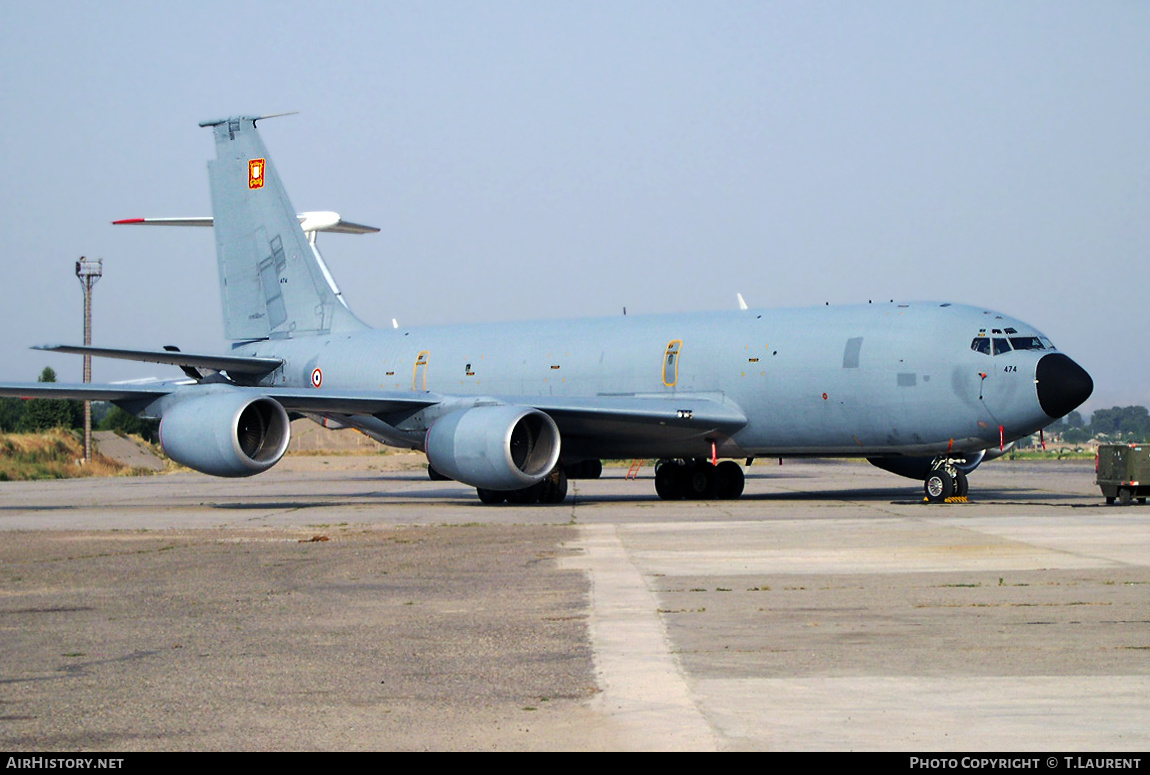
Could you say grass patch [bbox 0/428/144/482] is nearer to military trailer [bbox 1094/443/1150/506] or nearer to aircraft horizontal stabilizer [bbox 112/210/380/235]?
aircraft horizontal stabilizer [bbox 112/210/380/235]

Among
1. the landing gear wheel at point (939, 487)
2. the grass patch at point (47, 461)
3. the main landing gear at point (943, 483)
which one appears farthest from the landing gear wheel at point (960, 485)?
the grass patch at point (47, 461)

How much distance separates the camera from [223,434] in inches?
884

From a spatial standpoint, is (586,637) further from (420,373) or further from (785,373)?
(420,373)

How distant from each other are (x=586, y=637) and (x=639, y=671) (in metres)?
1.29

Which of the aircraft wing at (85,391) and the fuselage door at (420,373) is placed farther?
the fuselage door at (420,373)

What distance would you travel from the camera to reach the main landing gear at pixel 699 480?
88.1 ft

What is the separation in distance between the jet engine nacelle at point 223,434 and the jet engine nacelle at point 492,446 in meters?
2.69

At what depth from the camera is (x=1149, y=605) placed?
923 centimetres

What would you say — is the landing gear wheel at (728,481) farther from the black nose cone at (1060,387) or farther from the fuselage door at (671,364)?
the black nose cone at (1060,387)

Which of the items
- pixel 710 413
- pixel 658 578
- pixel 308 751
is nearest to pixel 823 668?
pixel 308 751

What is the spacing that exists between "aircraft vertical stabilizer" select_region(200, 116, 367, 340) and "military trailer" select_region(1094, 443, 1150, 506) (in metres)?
17.6

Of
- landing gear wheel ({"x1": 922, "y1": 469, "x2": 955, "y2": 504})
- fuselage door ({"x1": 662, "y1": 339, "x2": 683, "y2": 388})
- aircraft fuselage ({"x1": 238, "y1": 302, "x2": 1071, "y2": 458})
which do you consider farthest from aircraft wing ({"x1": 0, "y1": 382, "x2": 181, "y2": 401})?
landing gear wheel ({"x1": 922, "y1": 469, "x2": 955, "y2": 504})

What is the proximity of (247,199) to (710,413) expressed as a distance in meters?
13.6

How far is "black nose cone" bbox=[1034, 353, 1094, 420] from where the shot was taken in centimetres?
2148
